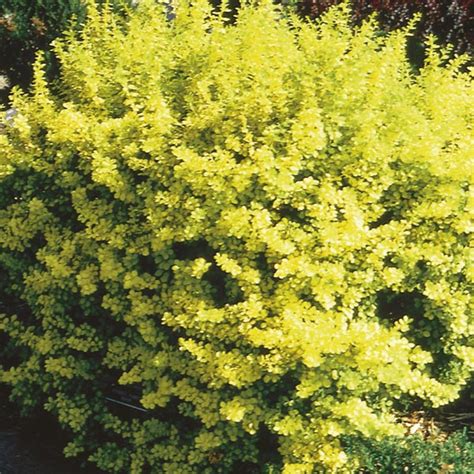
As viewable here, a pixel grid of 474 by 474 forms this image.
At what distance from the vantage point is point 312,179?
397cm

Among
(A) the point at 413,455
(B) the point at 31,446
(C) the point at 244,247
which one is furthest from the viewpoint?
(B) the point at 31,446

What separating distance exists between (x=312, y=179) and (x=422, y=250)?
0.58 metres

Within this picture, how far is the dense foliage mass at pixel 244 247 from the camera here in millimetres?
3891

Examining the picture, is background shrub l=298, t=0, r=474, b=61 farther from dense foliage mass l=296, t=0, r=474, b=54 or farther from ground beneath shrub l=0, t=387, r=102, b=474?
ground beneath shrub l=0, t=387, r=102, b=474

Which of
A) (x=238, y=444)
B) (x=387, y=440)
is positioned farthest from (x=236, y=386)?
(x=387, y=440)

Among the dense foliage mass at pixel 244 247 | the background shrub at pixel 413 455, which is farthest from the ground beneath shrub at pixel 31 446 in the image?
the background shrub at pixel 413 455

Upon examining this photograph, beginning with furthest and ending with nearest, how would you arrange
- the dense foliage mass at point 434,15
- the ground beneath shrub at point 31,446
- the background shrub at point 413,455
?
1. the dense foliage mass at point 434,15
2. the ground beneath shrub at point 31,446
3. the background shrub at point 413,455

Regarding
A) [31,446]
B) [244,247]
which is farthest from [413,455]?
[31,446]

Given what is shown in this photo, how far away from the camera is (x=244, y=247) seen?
401 cm

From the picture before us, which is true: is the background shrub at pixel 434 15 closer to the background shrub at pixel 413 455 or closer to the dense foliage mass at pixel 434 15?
the dense foliage mass at pixel 434 15

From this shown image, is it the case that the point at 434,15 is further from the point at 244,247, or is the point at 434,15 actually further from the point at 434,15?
the point at 244,247

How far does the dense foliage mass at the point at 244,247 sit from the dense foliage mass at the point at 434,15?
261 cm

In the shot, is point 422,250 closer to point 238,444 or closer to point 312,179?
point 312,179

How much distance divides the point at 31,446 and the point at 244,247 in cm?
187
